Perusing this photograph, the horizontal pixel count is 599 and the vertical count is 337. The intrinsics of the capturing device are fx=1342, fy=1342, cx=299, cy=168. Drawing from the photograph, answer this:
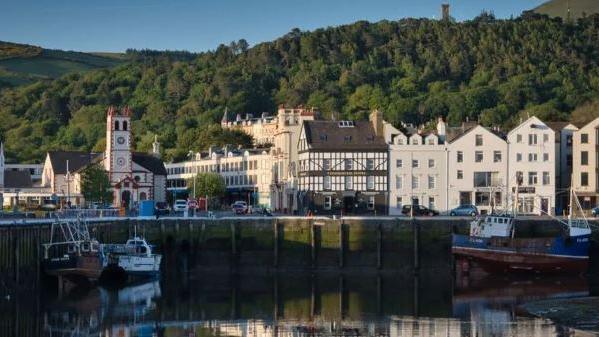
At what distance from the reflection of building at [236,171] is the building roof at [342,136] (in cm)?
1547

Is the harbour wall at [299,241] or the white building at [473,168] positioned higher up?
the white building at [473,168]

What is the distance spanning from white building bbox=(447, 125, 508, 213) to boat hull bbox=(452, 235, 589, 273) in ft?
66.9

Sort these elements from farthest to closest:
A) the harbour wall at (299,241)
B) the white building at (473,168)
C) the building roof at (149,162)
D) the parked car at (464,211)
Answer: the building roof at (149,162) → the white building at (473,168) → the parked car at (464,211) → the harbour wall at (299,241)

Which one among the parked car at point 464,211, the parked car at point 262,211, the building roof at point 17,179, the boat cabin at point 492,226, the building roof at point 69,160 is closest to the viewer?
the boat cabin at point 492,226

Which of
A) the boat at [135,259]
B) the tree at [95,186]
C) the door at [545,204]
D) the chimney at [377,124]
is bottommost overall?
the boat at [135,259]

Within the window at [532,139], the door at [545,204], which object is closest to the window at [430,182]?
the window at [532,139]

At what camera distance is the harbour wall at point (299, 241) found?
82.4m

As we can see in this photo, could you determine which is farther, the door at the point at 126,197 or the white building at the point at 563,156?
the door at the point at 126,197

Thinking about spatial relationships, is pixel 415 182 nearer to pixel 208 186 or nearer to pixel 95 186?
pixel 95 186

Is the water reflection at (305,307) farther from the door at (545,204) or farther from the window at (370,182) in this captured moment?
the window at (370,182)

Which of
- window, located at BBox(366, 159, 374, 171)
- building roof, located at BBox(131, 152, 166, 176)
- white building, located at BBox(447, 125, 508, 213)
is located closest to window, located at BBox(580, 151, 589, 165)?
white building, located at BBox(447, 125, 508, 213)

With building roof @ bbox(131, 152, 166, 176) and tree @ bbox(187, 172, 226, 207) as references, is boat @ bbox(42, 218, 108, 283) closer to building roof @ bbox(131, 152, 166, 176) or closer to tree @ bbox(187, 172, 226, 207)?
building roof @ bbox(131, 152, 166, 176)

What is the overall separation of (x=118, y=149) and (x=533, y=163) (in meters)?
35.7

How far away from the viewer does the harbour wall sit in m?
82.4
